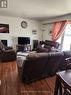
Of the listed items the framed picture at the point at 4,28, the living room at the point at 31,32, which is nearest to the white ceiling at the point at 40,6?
the living room at the point at 31,32

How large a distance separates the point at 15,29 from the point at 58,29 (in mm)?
2837

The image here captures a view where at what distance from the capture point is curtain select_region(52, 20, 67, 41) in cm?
577

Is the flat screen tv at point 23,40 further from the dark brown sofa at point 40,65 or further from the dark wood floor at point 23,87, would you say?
the dark brown sofa at point 40,65

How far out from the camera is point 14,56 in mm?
4918

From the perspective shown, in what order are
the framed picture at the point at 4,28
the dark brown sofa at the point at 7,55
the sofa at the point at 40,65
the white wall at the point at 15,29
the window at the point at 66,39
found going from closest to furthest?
the sofa at the point at 40,65 < the dark brown sofa at the point at 7,55 < the window at the point at 66,39 < the framed picture at the point at 4,28 < the white wall at the point at 15,29

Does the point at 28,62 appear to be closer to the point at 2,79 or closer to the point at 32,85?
the point at 32,85

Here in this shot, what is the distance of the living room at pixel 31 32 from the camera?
2680mm

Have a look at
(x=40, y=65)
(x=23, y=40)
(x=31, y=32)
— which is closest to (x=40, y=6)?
(x=40, y=65)

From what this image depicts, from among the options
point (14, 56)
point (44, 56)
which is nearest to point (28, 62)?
point (44, 56)

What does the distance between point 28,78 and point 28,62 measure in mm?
523

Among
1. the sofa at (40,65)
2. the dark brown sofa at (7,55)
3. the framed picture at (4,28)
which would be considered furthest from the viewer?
the framed picture at (4,28)

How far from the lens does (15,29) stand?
6.89m

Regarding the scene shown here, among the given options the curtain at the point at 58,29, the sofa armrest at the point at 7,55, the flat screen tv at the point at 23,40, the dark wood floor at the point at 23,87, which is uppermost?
the curtain at the point at 58,29

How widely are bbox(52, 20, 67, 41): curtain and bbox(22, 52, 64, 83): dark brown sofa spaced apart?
2913 millimetres
